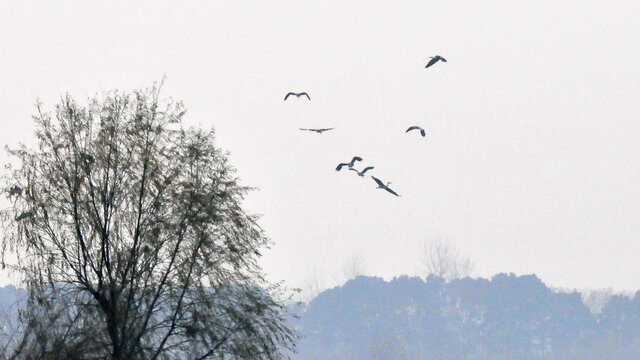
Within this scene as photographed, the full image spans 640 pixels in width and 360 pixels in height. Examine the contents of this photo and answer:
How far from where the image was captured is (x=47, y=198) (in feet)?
75.2

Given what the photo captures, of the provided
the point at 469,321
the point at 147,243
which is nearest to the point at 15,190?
the point at 147,243

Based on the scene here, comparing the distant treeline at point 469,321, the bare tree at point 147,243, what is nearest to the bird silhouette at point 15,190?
the bare tree at point 147,243

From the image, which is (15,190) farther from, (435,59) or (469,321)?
(469,321)

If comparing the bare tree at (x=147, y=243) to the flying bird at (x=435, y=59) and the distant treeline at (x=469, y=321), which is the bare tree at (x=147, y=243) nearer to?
the flying bird at (x=435, y=59)

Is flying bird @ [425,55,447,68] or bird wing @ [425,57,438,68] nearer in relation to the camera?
bird wing @ [425,57,438,68]

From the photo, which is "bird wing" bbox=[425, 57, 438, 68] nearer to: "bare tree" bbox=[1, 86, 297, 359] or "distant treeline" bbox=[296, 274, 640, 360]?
"bare tree" bbox=[1, 86, 297, 359]

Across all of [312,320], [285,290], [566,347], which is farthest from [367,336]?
[285,290]

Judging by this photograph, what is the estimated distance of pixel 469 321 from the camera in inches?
5753

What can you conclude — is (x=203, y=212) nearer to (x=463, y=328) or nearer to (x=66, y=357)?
(x=66, y=357)

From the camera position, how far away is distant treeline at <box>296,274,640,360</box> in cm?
14012

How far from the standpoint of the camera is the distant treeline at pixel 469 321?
460ft

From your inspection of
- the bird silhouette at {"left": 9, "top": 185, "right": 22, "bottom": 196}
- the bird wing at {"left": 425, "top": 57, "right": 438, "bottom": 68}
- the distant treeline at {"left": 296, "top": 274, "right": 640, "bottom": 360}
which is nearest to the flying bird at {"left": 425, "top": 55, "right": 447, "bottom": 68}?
the bird wing at {"left": 425, "top": 57, "right": 438, "bottom": 68}

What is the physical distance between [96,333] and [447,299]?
418 ft

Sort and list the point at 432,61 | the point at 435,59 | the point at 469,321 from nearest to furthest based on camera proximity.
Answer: the point at 432,61 → the point at 435,59 → the point at 469,321
